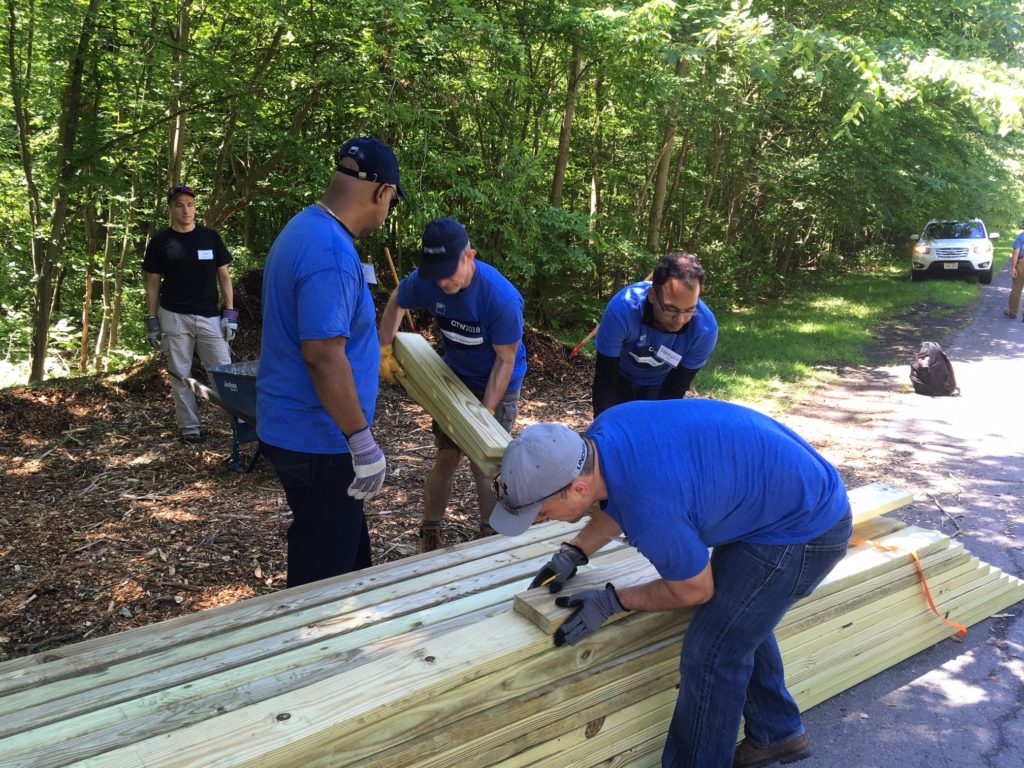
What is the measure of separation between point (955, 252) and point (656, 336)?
18.6 metres

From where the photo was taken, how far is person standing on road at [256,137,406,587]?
8.60 ft

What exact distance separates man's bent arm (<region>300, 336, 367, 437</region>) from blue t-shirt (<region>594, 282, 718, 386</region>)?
66.3 inches

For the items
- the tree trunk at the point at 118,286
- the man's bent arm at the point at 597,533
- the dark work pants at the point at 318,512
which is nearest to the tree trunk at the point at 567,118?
the tree trunk at the point at 118,286

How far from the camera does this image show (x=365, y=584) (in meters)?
3.02

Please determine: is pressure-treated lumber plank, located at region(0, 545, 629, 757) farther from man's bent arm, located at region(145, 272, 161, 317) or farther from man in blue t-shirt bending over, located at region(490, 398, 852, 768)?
man's bent arm, located at region(145, 272, 161, 317)

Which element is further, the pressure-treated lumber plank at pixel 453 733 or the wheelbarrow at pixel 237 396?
the wheelbarrow at pixel 237 396

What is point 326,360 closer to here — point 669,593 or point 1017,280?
point 669,593

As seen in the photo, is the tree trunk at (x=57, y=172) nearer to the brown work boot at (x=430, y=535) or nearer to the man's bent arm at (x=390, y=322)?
the man's bent arm at (x=390, y=322)

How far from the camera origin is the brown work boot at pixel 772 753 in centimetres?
280

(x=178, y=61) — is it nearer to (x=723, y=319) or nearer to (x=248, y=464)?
(x=248, y=464)

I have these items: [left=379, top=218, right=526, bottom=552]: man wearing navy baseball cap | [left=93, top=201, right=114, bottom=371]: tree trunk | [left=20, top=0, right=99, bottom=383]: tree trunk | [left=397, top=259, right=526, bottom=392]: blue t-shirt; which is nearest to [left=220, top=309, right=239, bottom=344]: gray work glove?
[left=20, top=0, right=99, bottom=383]: tree trunk

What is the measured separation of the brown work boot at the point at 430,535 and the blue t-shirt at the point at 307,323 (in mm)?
1497

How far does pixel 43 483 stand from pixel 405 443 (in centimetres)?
274

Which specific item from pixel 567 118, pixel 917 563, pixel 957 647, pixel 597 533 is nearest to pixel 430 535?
pixel 597 533
